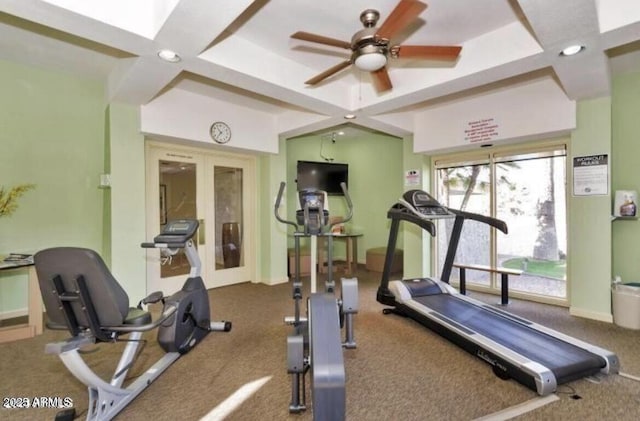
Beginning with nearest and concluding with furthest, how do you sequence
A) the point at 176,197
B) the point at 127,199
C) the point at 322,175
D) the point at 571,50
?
1. the point at 571,50
2. the point at 127,199
3. the point at 176,197
4. the point at 322,175

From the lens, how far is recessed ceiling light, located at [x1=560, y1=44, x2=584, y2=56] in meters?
2.47

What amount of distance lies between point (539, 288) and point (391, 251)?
222 centimetres

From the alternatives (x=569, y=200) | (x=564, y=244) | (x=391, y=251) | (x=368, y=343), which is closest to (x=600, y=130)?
(x=569, y=200)

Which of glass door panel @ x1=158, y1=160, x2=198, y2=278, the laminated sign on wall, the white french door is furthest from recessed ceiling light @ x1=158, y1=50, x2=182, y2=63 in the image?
the laminated sign on wall

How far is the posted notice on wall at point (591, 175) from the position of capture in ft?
11.6

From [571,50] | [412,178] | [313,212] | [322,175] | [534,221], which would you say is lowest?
[534,221]

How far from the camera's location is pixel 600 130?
3.53m

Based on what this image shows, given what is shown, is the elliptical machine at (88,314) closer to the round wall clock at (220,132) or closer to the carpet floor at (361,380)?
the carpet floor at (361,380)

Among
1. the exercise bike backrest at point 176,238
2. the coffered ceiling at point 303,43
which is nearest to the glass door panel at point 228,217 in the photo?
the coffered ceiling at point 303,43

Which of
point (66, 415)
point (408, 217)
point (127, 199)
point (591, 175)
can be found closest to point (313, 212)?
point (408, 217)

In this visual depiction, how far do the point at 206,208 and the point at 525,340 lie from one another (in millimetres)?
4295

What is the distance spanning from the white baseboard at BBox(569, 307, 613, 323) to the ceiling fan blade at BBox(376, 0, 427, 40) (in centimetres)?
374

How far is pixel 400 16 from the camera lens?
2.07 meters

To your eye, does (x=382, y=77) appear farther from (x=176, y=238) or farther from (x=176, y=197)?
(x=176, y=197)
